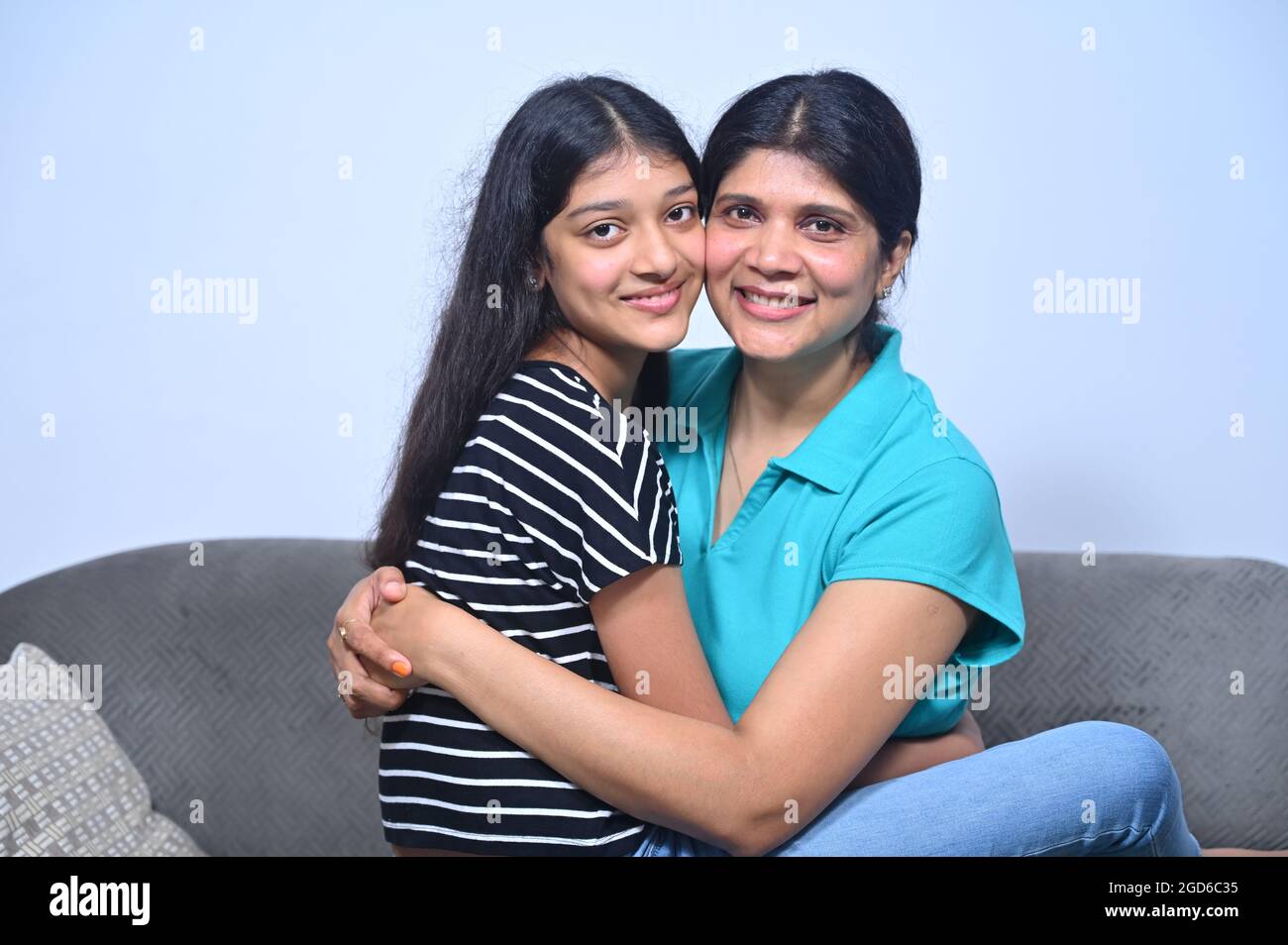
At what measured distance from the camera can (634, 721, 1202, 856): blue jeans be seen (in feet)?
5.00

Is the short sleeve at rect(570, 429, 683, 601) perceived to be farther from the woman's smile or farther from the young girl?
the woman's smile

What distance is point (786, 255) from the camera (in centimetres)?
169

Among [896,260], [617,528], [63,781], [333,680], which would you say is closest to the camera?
[617,528]

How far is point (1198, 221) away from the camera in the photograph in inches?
104

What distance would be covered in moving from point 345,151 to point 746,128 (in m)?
1.24

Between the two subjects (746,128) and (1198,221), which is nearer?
(746,128)

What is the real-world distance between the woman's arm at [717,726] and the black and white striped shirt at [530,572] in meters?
0.04

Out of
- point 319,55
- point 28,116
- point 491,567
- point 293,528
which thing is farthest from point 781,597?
point 28,116

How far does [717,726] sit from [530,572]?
264 mm

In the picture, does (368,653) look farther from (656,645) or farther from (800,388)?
(800,388)

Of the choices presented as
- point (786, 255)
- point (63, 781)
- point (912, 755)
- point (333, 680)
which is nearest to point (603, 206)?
point (786, 255)

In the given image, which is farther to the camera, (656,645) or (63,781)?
(63,781)

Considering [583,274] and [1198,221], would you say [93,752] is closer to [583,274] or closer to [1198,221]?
[583,274]

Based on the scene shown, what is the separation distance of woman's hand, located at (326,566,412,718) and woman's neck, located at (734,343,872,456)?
579mm
